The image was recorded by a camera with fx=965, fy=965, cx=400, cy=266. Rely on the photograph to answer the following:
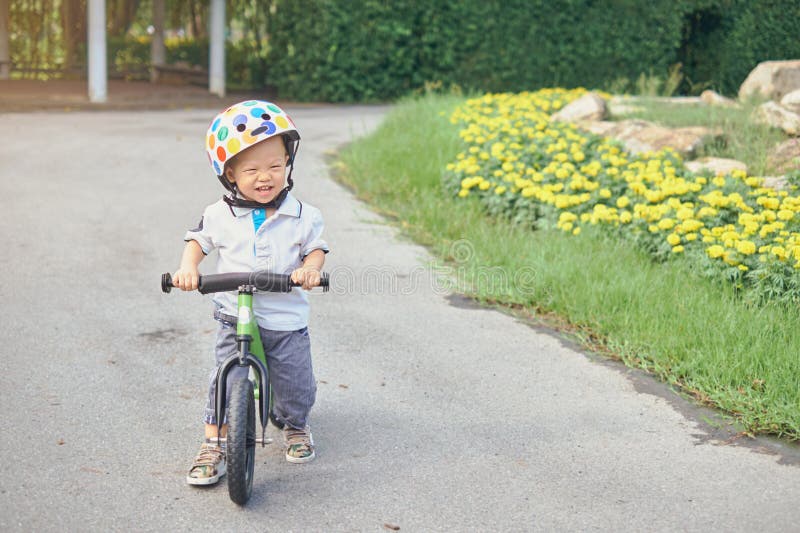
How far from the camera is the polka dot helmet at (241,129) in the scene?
3.69m

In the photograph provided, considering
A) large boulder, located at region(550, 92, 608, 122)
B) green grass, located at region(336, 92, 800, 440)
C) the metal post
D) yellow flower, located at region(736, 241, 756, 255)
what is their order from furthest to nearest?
the metal post → large boulder, located at region(550, 92, 608, 122) → yellow flower, located at region(736, 241, 756, 255) → green grass, located at region(336, 92, 800, 440)

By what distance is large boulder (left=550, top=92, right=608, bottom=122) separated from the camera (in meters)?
11.5

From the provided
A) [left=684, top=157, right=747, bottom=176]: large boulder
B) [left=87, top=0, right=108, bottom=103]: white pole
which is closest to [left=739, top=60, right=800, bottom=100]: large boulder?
[left=684, top=157, right=747, bottom=176]: large boulder

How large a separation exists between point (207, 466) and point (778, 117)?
26.5ft

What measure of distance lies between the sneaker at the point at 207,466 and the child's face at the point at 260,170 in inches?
40.2

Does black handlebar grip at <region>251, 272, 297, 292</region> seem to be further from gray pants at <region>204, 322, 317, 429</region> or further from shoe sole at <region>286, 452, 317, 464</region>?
shoe sole at <region>286, 452, 317, 464</region>

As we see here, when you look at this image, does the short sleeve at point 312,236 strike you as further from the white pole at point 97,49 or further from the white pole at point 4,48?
the white pole at point 4,48

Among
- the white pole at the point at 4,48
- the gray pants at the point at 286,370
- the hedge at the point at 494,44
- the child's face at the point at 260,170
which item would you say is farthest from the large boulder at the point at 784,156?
the white pole at the point at 4,48

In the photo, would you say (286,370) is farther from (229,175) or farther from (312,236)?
(229,175)

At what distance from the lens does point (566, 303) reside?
6035 millimetres

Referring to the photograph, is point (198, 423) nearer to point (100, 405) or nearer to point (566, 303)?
point (100, 405)

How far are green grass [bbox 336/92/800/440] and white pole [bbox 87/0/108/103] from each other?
370 inches

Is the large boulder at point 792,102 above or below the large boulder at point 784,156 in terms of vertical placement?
above

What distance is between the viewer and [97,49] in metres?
16.4
